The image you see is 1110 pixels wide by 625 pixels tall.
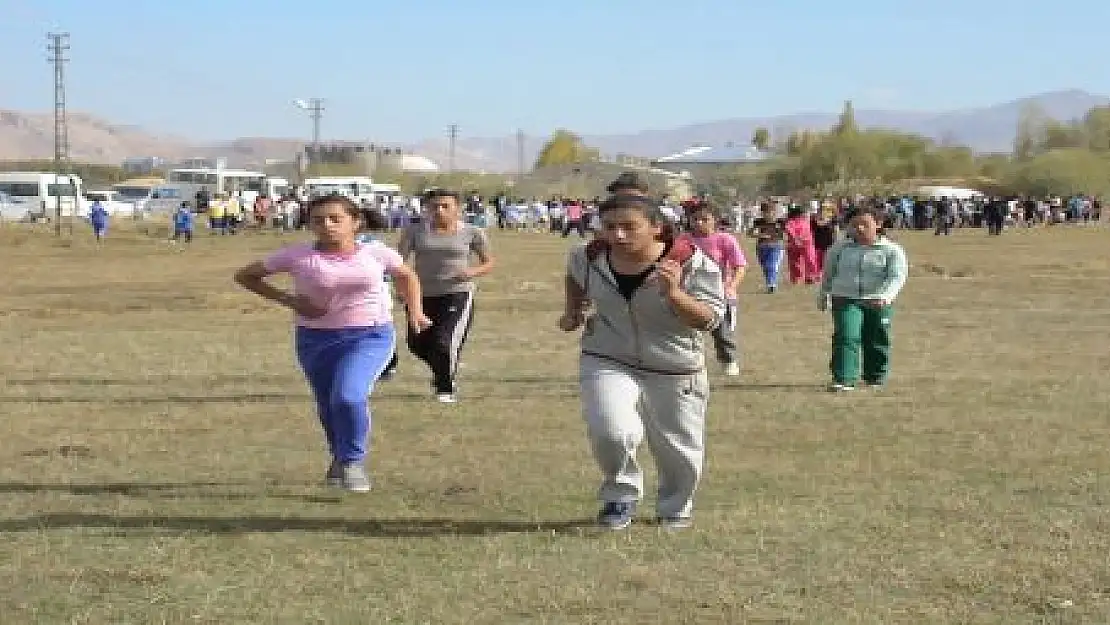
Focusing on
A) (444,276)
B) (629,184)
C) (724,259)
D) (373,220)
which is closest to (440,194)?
(444,276)

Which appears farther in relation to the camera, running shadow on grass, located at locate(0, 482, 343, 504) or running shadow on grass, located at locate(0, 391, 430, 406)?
running shadow on grass, located at locate(0, 391, 430, 406)

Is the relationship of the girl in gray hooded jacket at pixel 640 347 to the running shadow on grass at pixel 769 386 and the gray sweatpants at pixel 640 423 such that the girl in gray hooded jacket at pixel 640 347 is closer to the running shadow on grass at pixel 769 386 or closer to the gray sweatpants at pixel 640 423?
the gray sweatpants at pixel 640 423

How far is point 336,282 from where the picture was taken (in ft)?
26.9

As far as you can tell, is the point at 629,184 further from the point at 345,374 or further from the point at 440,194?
the point at 440,194

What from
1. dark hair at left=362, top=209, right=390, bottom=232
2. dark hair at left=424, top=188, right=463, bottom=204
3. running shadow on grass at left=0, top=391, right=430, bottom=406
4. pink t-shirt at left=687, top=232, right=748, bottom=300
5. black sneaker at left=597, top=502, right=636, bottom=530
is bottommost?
running shadow on grass at left=0, top=391, right=430, bottom=406

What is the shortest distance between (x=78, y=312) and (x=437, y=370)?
43.5ft

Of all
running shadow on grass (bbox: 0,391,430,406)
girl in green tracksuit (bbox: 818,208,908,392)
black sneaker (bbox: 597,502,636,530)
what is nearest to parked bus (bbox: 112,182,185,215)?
running shadow on grass (bbox: 0,391,430,406)

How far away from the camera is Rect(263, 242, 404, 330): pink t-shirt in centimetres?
820

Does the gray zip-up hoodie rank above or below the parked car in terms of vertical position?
above

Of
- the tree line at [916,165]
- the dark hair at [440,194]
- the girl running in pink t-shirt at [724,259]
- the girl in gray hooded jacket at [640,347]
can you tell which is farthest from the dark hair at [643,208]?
the tree line at [916,165]

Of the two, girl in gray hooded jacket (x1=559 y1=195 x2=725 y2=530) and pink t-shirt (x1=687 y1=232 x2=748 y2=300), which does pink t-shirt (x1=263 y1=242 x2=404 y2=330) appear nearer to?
girl in gray hooded jacket (x1=559 y1=195 x2=725 y2=530)

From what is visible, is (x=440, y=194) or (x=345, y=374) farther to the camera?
(x=440, y=194)

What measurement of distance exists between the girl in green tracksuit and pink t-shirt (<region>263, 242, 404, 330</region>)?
5026 millimetres

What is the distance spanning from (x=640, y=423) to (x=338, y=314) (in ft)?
6.57
